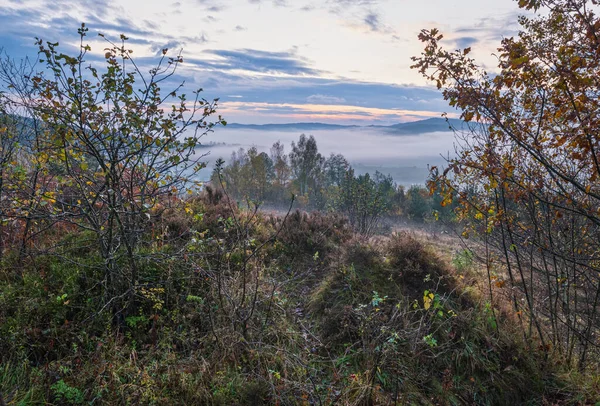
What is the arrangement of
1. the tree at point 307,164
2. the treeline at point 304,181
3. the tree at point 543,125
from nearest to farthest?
1. the tree at point 543,125
2. the treeline at point 304,181
3. the tree at point 307,164

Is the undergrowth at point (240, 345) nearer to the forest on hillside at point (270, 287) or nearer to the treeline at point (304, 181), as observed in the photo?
the forest on hillside at point (270, 287)

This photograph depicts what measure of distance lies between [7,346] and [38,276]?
1.04 meters

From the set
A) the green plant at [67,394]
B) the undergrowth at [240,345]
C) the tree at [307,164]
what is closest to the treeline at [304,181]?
the tree at [307,164]

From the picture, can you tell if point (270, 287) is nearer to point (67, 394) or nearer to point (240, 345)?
point (240, 345)

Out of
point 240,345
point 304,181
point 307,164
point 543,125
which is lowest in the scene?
point 304,181

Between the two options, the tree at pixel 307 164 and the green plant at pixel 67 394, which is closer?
the green plant at pixel 67 394

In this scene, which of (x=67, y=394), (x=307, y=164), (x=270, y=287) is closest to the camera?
(x=67, y=394)

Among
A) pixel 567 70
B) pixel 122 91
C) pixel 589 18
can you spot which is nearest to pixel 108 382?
pixel 122 91

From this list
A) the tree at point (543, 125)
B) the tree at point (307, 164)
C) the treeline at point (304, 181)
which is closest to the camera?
the tree at point (543, 125)

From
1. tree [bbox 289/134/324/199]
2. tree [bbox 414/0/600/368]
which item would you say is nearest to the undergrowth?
tree [bbox 414/0/600/368]

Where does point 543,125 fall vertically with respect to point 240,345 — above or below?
above

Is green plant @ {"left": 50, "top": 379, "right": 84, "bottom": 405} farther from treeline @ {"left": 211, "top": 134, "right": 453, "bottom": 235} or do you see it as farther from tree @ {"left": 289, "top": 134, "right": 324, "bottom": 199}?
tree @ {"left": 289, "top": 134, "right": 324, "bottom": 199}

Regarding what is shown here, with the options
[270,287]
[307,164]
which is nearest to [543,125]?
[270,287]

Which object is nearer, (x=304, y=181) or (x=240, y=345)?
(x=240, y=345)
